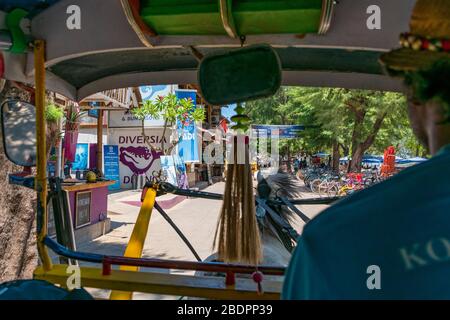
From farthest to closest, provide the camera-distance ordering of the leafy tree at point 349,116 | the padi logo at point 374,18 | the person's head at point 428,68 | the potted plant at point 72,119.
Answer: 1. the leafy tree at point 349,116
2. the potted plant at point 72,119
3. the padi logo at point 374,18
4. the person's head at point 428,68

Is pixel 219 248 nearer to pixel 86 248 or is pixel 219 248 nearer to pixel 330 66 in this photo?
pixel 330 66

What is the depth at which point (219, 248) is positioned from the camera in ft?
6.28

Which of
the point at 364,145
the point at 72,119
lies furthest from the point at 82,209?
the point at 364,145

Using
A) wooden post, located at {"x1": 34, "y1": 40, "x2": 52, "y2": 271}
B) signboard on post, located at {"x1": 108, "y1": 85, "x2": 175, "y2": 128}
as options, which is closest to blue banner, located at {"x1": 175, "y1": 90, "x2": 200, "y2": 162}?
signboard on post, located at {"x1": 108, "y1": 85, "x2": 175, "y2": 128}

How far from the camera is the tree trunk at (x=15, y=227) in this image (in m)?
3.40

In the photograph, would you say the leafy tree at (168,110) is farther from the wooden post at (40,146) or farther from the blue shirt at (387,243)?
the blue shirt at (387,243)

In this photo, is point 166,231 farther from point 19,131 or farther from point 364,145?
point 364,145

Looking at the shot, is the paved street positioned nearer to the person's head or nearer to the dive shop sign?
the person's head

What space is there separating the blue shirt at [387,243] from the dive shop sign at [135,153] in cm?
1703

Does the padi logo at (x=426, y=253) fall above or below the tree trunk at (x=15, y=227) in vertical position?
above

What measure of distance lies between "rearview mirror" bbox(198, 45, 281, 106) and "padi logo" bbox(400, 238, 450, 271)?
1.01 metres

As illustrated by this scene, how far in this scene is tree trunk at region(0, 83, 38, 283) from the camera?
11.2 feet

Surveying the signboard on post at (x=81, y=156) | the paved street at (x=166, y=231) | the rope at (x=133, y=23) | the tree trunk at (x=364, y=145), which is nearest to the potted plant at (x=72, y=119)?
the paved street at (x=166, y=231)
